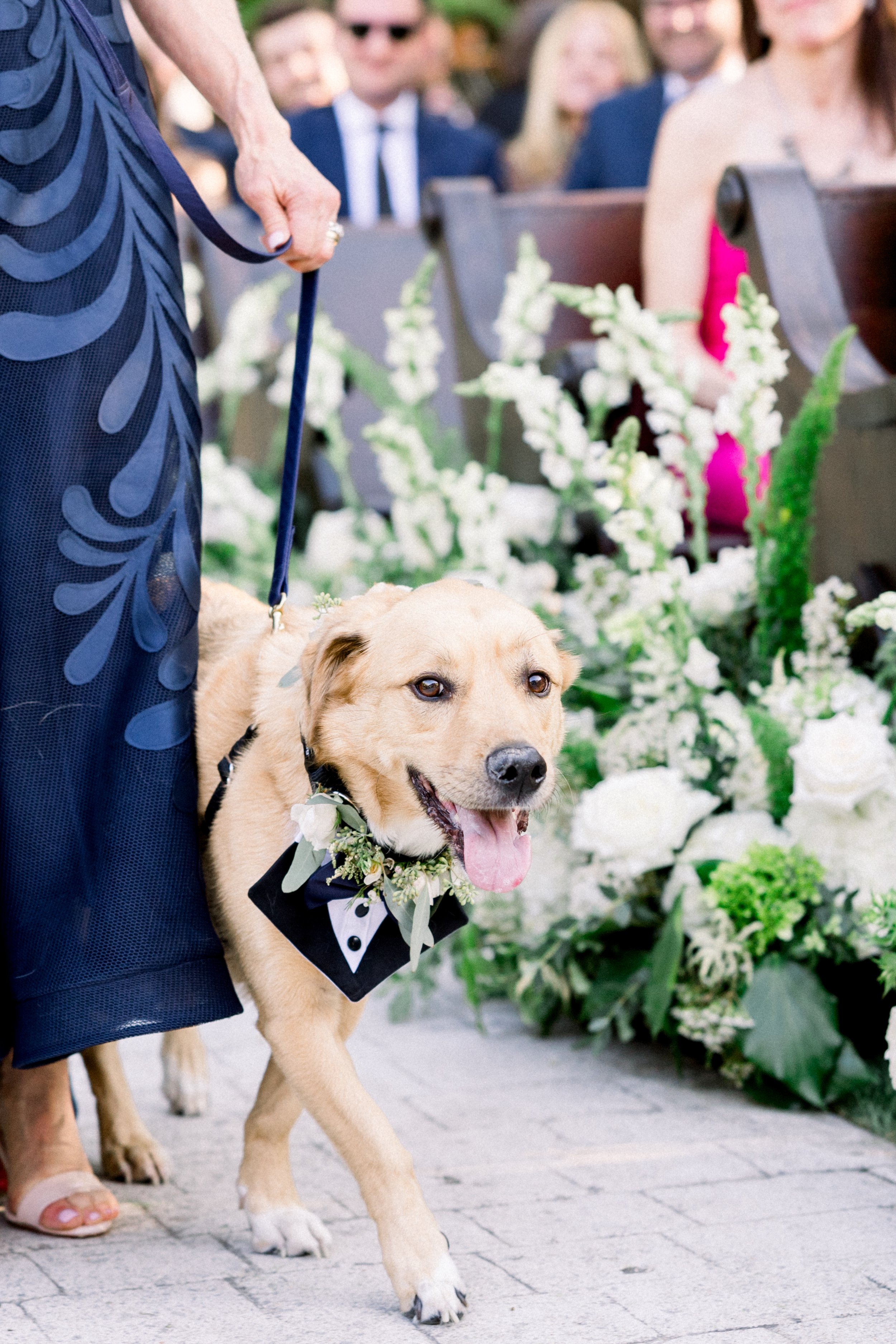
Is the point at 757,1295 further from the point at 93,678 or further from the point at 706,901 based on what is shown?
the point at 93,678

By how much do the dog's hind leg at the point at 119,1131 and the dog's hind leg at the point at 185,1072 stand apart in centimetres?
27

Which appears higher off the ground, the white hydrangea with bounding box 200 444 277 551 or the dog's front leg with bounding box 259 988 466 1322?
the white hydrangea with bounding box 200 444 277 551

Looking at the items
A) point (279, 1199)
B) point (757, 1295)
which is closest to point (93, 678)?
point (279, 1199)

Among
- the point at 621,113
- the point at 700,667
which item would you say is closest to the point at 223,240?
the point at 700,667

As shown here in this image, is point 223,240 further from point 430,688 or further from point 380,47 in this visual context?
point 380,47

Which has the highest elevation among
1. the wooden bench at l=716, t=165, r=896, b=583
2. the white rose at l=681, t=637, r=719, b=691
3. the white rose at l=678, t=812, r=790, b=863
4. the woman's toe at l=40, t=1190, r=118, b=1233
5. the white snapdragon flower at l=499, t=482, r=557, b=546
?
the wooden bench at l=716, t=165, r=896, b=583

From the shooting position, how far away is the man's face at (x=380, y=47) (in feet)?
23.4

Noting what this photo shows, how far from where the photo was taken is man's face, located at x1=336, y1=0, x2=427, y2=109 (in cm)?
714

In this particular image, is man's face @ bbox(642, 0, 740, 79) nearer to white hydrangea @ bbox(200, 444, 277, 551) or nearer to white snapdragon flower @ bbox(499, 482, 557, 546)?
white hydrangea @ bbox(200, 444, 277, 551)

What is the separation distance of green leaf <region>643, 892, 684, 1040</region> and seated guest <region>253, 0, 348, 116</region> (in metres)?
6.04

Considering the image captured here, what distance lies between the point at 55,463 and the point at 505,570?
1.59 meters

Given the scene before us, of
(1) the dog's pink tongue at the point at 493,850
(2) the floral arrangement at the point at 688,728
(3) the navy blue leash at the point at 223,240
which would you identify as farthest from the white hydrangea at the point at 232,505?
(1) the dog's pink tongue at the point at 493,850

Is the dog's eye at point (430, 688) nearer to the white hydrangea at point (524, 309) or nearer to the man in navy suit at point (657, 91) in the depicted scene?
the white hydrangea at point (524, 309)

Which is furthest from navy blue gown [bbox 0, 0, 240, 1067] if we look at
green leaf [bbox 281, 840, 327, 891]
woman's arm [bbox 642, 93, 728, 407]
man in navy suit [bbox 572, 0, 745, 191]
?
man in navy suit [bbox 572, 0, 745, 191]
